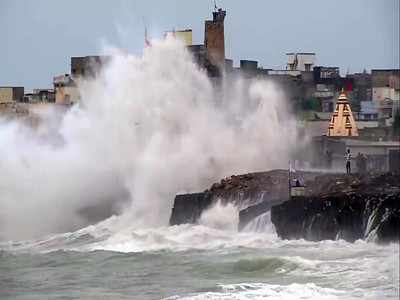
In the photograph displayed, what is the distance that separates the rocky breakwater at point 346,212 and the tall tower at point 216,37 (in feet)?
51.9

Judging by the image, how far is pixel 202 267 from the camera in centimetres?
1658

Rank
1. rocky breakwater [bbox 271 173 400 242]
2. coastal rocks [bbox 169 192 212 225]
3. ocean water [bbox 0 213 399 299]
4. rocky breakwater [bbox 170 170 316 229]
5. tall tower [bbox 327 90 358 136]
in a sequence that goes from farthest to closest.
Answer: tall tower [bbox 327 90 358 136], coastal rocks [bbox 169 192 212 225], rocky breakwater [bbox 170 170 316 229], rocky breakwater [bbox 271 173 400 242], ocean water [bbox 0 213 399 299]

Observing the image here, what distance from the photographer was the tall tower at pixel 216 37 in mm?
35438

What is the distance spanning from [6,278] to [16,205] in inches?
395

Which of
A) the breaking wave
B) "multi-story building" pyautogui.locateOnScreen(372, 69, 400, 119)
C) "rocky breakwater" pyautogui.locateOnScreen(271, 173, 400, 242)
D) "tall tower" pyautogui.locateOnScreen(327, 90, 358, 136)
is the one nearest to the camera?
"rocky breakwater" pyautogui.locateOnScreen(271, 173, 400, 242)

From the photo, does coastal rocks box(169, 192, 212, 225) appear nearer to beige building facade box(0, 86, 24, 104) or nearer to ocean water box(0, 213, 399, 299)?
ocean water box(0, 213, 399, 299)

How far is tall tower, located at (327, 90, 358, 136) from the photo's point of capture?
31.5 metres

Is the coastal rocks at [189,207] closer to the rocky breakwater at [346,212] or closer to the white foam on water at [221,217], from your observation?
the white foam on water at [221,217]

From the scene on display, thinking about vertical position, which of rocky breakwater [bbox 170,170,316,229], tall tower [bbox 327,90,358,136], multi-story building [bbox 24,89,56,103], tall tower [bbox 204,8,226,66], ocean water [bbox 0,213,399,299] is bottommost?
ocean water [bbox 0,213,399,299]

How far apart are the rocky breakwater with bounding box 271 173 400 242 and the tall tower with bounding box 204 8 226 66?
622 inches

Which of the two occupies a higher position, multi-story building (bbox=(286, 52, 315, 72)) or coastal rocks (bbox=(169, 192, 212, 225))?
multi-story building (bbox=(286, 52, 315, 72))

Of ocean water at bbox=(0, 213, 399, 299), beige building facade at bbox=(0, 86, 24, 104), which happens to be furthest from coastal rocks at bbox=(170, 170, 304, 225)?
beige building facade at bbox=(0, 86, 24, 104)

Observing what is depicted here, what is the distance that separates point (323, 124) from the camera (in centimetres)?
3406

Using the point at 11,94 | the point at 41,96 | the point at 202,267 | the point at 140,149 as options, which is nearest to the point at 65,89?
the point at 41,96
